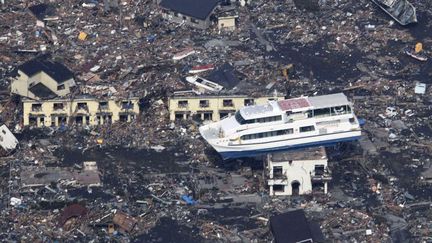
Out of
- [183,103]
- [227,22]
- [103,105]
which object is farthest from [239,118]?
[227,22]

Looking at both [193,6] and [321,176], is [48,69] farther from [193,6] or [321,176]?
[321,176]

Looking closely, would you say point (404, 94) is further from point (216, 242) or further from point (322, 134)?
point (216, 242)

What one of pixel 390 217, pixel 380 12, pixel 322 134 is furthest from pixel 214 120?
pixel 380 12

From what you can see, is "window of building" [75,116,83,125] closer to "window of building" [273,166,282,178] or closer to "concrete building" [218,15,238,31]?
"window of building" [273,166,282,178]

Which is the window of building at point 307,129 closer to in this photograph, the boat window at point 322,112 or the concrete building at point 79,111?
the boat window at point 322,112

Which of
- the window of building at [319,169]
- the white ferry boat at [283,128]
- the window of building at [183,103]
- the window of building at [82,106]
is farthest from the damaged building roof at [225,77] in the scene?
the window of building at [319,169]

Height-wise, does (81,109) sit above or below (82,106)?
below

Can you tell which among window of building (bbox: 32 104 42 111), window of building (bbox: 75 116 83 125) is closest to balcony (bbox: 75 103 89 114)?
window of building (bbox: 75 116 83 125)
